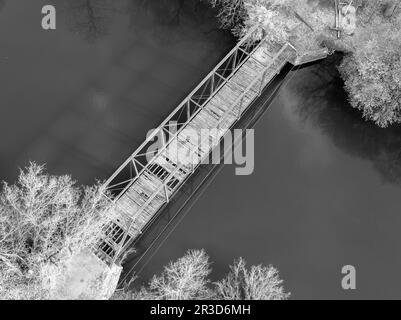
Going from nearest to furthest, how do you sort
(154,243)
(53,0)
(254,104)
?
(154,243)
(254,104)
(53,0)

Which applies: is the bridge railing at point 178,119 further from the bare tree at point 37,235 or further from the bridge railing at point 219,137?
the bare tree at point 37,235

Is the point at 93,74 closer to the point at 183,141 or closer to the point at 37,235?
the point at 183,141

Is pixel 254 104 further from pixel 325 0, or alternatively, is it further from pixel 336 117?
pixel 325 0

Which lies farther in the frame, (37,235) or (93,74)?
(93,74)

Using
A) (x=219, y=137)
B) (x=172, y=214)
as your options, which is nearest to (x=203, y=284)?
(x=172, y=214)
